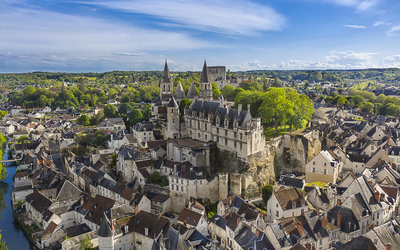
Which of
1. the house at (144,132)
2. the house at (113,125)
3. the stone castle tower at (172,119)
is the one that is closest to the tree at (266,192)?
the stone castle tower at (172,119)

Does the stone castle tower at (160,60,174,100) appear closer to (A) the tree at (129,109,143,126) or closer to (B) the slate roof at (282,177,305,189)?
(A) the tree at (129,109,143,126)

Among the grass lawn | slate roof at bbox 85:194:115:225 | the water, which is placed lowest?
the water

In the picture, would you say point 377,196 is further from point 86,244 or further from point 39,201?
point 39,201

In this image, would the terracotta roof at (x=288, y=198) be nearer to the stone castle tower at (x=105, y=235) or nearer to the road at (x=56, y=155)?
the stone castle tower at (x=105, y=235)

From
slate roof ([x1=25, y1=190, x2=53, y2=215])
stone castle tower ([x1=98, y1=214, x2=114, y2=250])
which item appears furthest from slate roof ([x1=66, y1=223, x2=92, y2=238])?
slate roof ([x1=25, y1=190, x2=53, y2=215])

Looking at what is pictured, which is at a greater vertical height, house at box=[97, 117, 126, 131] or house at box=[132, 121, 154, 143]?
house at box=[132, 121, 154, 143]
